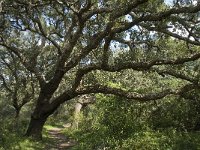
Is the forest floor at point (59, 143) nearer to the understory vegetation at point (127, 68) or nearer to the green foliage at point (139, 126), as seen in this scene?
the understory vegetation at point (127, 68)

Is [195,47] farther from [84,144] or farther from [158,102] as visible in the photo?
[84,144]

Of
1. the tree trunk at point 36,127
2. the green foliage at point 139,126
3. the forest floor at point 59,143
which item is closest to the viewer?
the green foliage at point 139,126

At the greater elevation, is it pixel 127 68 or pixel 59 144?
pixel 127 68

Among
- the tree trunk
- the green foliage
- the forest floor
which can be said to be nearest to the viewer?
the green foliage

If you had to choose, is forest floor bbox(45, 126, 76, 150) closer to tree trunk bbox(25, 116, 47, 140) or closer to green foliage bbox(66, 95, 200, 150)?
tree trunk bbox(25, 116, 47, 140)

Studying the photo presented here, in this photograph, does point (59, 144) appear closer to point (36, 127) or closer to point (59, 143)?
point (59, 143)

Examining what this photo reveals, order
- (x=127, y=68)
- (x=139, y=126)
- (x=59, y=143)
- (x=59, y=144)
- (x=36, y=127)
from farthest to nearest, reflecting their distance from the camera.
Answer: (x=59, y=143), (x=59, y=144), (x=36, y=127), (x=127, y=68), (x=139, y=126)

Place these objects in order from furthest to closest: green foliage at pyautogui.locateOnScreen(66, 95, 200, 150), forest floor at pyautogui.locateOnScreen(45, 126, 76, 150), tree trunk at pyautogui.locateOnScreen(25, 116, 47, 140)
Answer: tree trunk at pyautogui.locateOnScreen(25, 116, 47, 140) < forest floor at pyautogui.locateOnScreen(45, 126, 76, 150) < green foliage at pyautogui.locateOnScreen(66, 95, 200, 150)

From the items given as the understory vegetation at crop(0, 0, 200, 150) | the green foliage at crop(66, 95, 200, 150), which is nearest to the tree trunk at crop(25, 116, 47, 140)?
the understory vegetation at crop(0, 0, 200, 150)

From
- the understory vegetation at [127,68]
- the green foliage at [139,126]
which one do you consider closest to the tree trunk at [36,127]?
the understory vegetation at [127,68]

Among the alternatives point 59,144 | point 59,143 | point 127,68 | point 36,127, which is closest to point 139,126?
point 127,68

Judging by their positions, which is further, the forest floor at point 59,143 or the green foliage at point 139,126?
the forest floor at point 59,143

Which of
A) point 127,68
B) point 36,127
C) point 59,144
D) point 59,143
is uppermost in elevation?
point 127,68

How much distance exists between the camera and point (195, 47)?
20.3 metres
